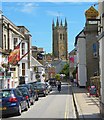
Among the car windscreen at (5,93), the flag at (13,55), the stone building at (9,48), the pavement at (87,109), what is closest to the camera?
the pavement at (87,109)

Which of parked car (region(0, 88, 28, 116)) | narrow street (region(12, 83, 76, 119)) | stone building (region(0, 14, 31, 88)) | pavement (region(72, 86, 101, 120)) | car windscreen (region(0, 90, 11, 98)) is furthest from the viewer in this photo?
stone building (region(0, 14, 31, 88))

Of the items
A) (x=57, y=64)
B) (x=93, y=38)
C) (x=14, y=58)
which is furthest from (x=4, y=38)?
(x=57, y=64)

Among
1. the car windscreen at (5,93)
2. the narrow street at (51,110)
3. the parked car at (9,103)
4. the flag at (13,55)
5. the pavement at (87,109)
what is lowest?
the narrow street at (51,110)

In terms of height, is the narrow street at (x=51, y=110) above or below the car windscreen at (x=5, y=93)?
below

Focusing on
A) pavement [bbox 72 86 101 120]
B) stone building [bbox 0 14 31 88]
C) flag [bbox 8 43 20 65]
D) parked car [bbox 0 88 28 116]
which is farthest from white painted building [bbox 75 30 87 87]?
parked car [bbox 0 88 28 116]

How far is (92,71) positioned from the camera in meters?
57.8

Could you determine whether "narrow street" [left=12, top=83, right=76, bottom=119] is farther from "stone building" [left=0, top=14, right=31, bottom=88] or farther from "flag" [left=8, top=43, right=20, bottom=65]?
"stone building" [left=0, top=14, right=31, bottom=88]

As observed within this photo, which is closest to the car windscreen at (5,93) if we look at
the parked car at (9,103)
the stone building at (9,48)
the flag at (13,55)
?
the parked car at (9,103)

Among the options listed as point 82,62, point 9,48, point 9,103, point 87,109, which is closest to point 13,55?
point 9,48

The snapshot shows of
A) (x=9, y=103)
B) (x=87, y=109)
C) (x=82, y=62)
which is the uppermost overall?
(x=82, y=62)

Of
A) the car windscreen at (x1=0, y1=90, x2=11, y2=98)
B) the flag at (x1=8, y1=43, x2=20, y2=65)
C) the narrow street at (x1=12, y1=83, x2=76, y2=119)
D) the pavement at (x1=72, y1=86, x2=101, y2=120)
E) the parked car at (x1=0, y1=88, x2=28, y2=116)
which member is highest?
the flag at (x1=8, y1=43, x2=20, y2=65)

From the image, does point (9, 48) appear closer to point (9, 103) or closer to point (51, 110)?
point (51, 110)

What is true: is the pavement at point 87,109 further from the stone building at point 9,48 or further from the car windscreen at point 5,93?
the stone building at point 9,48

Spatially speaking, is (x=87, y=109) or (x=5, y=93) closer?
(x=5, y=93)
